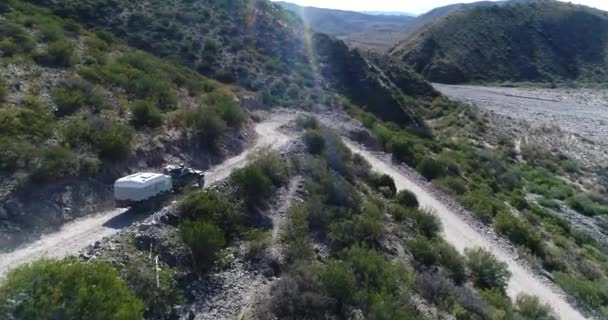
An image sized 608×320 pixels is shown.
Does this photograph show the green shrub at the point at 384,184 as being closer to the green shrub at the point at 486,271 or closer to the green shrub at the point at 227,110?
the green shrub at the point at 486,271

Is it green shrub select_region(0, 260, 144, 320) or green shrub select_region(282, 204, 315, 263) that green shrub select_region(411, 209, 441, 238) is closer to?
green shrub select_region(282, 204, 315, 263)

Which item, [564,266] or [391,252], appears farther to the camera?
[564,266]

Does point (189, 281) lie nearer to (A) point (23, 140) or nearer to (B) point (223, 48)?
(A) point (23, 140)

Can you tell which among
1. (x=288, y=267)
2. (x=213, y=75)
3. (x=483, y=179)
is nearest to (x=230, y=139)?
(x=288, y=267)

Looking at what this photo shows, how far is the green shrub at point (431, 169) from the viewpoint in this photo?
30889mm

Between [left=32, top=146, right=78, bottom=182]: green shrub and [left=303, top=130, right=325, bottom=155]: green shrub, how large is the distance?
37.9 feet

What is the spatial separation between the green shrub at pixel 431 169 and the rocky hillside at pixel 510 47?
6513 centimetres

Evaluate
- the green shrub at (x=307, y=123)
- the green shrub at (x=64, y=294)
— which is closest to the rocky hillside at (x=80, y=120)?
the green shrub at (x=307, y=123)

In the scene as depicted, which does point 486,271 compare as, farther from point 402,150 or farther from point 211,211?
point 402,150

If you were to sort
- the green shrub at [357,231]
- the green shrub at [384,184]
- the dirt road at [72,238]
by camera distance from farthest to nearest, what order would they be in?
the green shrub at [384,184] < the green shrub at [357,231] < the dirt road at [72,238]

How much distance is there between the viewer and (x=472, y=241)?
2264 cm

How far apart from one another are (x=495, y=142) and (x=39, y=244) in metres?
42.0

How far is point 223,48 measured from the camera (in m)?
43.2

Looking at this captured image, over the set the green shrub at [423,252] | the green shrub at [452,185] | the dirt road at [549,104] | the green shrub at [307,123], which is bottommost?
the dirt road at [549,104]
